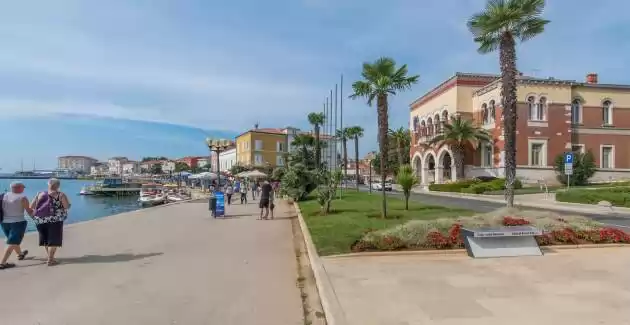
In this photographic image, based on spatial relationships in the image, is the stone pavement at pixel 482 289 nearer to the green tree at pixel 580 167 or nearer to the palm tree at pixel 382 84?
the palm tree at pixel 382 84

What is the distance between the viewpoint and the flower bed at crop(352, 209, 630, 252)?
9.79 metres

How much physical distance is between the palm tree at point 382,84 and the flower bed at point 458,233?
5.76 m

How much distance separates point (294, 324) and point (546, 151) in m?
41.4

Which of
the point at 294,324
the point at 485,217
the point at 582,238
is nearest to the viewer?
the point at 294,324

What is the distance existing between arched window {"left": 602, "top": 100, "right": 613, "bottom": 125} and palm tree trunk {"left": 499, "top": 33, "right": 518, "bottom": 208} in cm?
3358

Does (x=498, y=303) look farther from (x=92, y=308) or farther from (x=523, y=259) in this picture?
(x=92, y=308)

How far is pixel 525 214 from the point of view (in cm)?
1255

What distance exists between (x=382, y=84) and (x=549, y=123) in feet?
102

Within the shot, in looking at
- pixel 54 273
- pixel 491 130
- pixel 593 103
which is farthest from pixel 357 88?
pixel 593 103

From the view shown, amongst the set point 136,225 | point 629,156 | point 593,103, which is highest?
point 593,103

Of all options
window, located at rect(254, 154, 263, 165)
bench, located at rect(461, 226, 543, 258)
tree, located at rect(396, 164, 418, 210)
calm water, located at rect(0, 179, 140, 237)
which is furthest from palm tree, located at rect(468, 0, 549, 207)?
window, located at rect(254, 154, 263, 165)

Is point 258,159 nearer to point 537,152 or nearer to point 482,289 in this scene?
point 537,152

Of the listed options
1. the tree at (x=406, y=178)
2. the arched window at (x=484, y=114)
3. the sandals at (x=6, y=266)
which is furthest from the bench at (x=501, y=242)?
the arched window at (x=484, y=114)

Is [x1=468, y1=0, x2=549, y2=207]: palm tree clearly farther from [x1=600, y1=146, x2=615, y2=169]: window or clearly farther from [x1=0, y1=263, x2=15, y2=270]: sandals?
[x1=600, y1=146, x2=615, y2=169]: window
